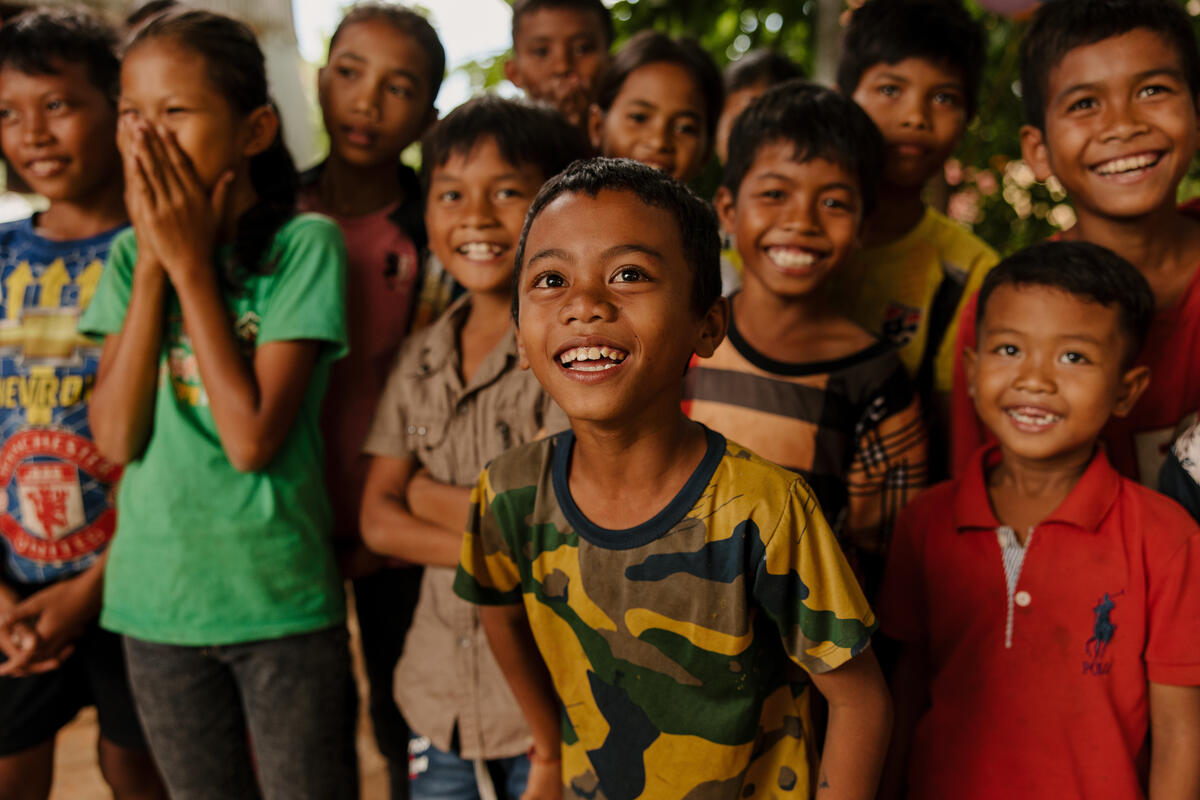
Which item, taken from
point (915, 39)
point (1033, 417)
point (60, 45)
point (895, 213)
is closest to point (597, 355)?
point (1033, 417)

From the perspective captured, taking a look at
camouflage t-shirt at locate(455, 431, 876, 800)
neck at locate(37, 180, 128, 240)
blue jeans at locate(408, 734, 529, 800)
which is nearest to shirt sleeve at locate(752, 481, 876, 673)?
camouflage t-shirt at locate(455, 431, 876, 800)

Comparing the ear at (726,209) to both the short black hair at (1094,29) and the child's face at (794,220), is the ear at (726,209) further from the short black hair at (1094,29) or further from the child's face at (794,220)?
the short black hair at (1094,29)

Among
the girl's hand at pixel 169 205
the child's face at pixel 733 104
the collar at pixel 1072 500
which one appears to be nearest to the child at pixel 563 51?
the child's face at pixel 733 104

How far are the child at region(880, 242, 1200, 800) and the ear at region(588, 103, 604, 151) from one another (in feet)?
4.12

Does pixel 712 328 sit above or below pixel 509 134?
below

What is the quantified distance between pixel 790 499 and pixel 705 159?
5.04 feet

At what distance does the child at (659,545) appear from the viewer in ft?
3.55

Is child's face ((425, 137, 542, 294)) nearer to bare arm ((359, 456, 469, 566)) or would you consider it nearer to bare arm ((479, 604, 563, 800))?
bare arm ((359, 456, 469, 566))

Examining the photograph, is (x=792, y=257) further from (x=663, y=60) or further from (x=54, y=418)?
(x=54, y=418)

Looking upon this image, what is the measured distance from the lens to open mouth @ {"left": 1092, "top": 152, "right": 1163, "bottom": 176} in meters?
1.62

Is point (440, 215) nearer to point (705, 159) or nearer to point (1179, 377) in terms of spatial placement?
point (705, 159)

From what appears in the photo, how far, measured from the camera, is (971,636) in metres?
1.38

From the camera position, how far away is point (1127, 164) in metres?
1.63

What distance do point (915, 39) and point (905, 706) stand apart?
1.56 m
